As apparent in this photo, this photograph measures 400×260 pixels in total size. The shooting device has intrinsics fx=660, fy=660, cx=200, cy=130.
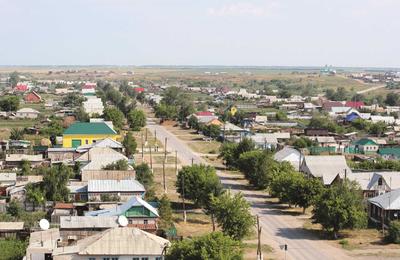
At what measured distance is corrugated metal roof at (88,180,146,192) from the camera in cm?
3453

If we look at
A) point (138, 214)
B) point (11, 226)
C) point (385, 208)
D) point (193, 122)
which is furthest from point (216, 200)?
point (193, 122)

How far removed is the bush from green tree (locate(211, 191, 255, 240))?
21.2ft

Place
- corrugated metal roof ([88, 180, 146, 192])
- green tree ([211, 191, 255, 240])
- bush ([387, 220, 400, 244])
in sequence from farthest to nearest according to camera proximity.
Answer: corrugated metal roof ([88, 180, 146, 192]) < bush ([387, 220, 400, 244]) < green tree ([211, 191, 255, 240])

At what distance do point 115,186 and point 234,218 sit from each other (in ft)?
30.8

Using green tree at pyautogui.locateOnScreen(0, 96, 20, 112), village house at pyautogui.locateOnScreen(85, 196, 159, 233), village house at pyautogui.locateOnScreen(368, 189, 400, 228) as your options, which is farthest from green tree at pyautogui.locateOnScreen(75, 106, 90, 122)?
village house at pyautogui.locateOnScreen(85, 196, 159, 233)

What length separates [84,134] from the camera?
5406 cm

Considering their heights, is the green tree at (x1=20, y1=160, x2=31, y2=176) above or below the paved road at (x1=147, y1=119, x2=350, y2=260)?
above

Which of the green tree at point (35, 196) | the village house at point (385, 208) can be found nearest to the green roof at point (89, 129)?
the green tree at point (35, 196)

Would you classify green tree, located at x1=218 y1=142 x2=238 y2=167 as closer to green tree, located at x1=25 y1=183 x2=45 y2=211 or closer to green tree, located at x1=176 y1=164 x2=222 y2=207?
green tree, located at x1=176 y1=164 x2=222 y2=207

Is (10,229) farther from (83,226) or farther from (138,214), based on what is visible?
(138,214)

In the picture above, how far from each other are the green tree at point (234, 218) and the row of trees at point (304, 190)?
4399 millimetres

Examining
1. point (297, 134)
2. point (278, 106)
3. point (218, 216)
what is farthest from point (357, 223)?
point (278, 106)

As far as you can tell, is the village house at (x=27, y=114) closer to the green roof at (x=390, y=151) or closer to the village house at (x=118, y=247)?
the green roof at (x=390, y=151)

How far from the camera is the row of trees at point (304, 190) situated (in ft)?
99.1
